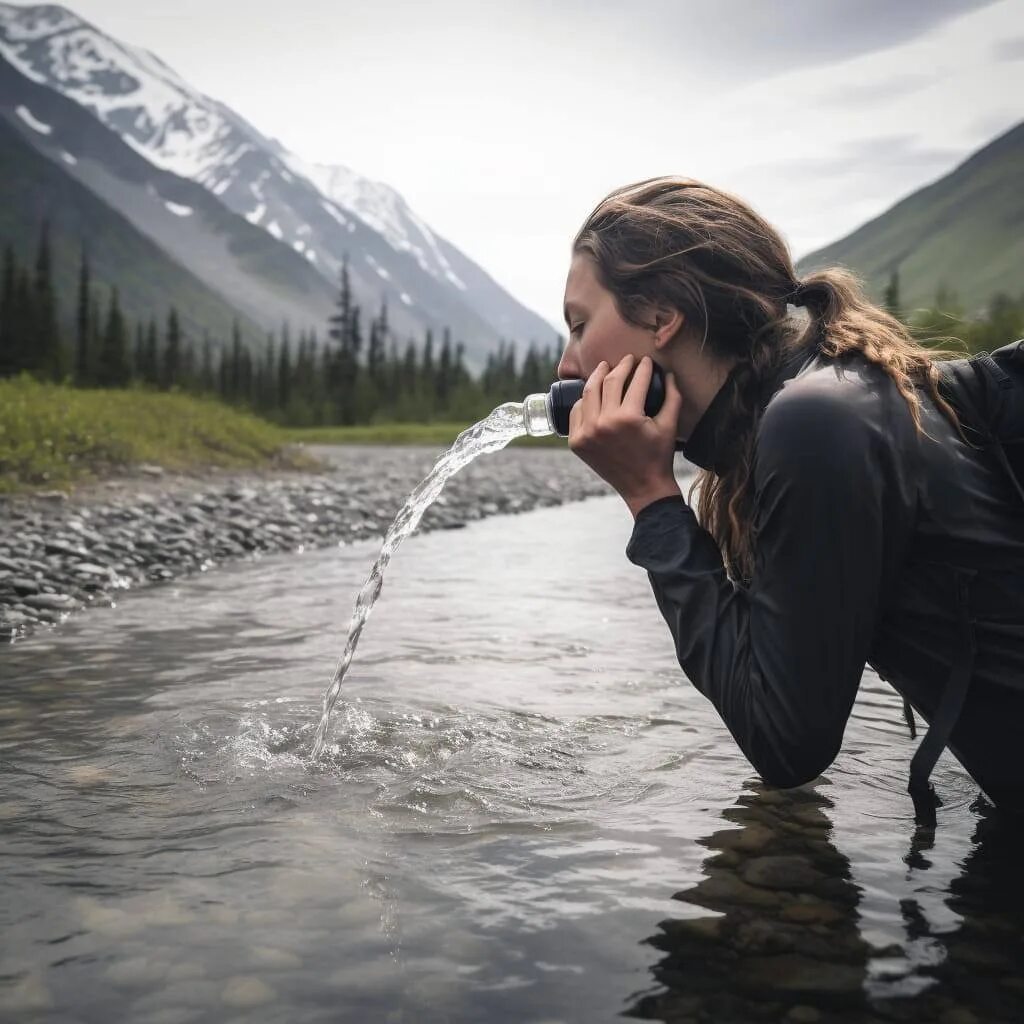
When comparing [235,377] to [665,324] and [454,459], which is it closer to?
[454,459]

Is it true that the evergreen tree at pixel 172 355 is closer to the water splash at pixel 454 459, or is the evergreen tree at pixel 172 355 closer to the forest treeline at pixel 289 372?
the forest treeline at pixel 289 372

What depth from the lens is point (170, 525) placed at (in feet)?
36.4

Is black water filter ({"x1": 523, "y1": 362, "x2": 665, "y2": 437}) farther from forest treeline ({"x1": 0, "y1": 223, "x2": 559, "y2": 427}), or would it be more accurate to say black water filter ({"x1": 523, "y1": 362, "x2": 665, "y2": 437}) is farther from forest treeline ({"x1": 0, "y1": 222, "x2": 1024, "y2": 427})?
forest treeline ({"x1": 0, "y1": 223, "x2": 559, "y2": 427})

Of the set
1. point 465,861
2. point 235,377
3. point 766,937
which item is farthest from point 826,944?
point 235,377

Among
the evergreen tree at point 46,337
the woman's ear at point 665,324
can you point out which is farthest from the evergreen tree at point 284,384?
the woman's ear at point 665,324

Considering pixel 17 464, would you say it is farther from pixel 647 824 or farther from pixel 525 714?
pixel 647 824

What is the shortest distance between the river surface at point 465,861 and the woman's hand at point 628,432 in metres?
1.01

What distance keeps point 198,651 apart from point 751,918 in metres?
4.09

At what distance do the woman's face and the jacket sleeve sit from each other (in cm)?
51

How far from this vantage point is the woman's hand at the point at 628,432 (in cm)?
234

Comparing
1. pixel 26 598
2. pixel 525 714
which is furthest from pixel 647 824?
pixel 26 598

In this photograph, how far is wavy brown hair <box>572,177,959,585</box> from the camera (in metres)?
2.46

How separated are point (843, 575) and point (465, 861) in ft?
4.28

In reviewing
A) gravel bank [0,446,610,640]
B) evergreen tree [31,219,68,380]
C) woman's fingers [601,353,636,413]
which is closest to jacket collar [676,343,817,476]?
woman's fingers [601,353,636,413]
